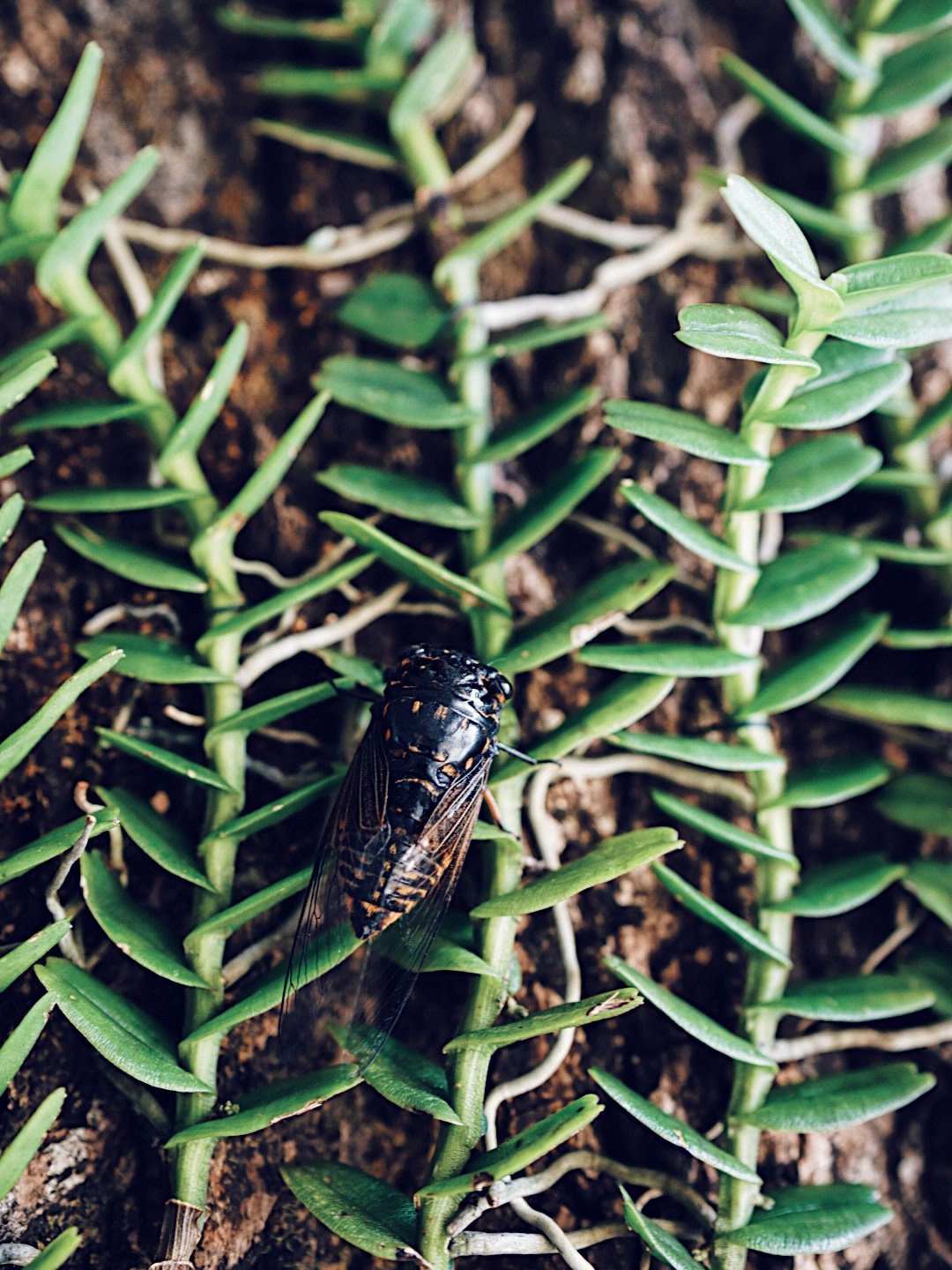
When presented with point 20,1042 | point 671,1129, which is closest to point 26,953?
point 20,1042

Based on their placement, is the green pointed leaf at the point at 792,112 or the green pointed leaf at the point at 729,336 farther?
the green pointed leaf at the point at 792,112

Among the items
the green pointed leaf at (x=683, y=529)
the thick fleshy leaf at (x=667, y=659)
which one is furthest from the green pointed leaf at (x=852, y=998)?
the green pointed leaf at (x=683, y=529)

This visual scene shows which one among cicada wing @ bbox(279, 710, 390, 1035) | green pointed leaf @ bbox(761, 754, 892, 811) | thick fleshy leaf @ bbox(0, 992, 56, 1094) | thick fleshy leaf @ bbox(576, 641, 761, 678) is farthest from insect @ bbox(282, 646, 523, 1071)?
green pointed leaf @ bbox(761, 754, 892, 811)

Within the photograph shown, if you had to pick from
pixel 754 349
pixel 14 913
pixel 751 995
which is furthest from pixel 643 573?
pixel 14 913

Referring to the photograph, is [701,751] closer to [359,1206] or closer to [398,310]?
[359,1206]

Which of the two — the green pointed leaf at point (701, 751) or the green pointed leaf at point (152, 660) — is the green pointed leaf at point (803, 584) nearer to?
the green pointed leaf at point (701, 751)

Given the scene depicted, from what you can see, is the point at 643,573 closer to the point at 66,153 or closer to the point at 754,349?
the point at 754,349
